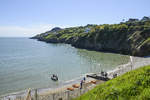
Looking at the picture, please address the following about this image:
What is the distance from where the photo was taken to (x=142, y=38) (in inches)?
2309

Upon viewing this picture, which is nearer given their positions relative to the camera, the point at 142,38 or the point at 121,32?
the point at 142,38

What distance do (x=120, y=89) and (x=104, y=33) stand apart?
76.0m

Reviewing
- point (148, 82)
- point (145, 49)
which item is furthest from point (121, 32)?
point (148, 82)

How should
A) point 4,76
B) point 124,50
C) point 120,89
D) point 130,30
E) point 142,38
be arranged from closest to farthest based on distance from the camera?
point 120,89 < point 4,76 < point 142,38 < point 124,50 < point 130,30

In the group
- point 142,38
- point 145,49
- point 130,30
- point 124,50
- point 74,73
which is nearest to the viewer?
point 74,73

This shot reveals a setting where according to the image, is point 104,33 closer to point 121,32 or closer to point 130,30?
point 121,32

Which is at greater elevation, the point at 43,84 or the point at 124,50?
the point at 124,50

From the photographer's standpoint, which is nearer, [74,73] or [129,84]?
[129,84]

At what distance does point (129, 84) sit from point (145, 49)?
1936 inches

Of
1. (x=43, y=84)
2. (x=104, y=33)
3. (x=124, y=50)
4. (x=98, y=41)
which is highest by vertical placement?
(x=104, y=33)

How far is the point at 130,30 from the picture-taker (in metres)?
69.4

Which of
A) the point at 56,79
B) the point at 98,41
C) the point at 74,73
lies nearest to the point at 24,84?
the point at 56,79

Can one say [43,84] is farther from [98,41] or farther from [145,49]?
[98,41]

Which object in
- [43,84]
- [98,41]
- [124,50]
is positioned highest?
[98,41]
